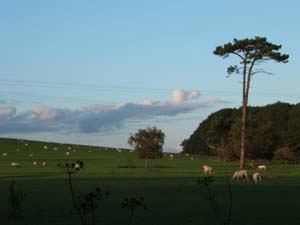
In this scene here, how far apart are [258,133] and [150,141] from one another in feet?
102

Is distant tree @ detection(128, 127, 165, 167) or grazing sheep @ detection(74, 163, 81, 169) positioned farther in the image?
distant tree @ detection(128, 127, 165, 167)

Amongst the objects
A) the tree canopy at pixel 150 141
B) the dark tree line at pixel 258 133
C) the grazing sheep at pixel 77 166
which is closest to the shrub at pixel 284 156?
the dark tree line at pixel 258 133

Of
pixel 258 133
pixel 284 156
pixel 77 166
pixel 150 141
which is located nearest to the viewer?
pixel 77 166

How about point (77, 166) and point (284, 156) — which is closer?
point (77, 166)

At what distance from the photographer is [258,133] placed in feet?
349

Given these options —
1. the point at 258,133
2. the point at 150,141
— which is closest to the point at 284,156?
the point at 258,133

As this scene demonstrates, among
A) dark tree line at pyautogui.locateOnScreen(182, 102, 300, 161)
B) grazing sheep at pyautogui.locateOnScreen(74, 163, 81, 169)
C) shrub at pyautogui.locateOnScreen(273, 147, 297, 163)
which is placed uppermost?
dark tree line at pyautogui.locateOnScreen(182, 102, 300, 161)

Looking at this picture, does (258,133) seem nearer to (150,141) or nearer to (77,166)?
(150,141)

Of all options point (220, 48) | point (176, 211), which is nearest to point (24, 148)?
point (220, 48)

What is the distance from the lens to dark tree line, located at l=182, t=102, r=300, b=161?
90562 mm

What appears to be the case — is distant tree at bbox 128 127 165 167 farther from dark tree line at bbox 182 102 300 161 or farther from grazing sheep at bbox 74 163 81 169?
grazing sheep at bbox 74 163 81 169

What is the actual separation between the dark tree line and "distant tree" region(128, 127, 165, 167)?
11181 mm

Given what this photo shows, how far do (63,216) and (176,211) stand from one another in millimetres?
4114

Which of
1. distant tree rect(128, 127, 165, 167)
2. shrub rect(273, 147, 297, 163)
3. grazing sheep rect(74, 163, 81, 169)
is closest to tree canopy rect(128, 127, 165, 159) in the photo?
distant tree rect(128, 127, 165, 167)
